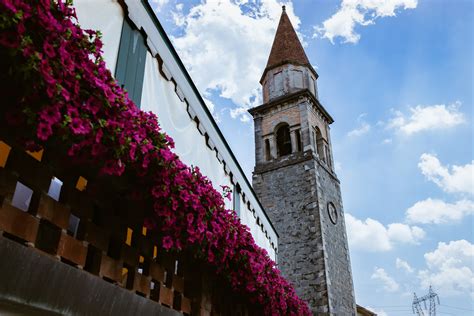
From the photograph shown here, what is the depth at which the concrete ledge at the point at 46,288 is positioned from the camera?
5.68ft

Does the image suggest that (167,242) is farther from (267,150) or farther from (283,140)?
(283,140)

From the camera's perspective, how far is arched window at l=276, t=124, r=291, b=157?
1830 centimetres

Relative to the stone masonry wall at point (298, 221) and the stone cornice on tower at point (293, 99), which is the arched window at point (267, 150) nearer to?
the stone masonry wall at point (298, 221)

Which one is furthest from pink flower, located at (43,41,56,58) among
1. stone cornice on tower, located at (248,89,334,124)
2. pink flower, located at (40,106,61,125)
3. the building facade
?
stone cornice on tower, located at (248,89,334,124)

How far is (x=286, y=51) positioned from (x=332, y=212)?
8847mm

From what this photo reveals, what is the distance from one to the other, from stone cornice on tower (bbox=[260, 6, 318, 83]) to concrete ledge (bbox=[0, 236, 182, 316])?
739 inches

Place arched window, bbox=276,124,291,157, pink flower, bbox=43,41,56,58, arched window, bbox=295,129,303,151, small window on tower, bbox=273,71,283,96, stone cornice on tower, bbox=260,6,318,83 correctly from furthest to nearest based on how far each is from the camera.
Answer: stone cornice on tower, bbox=260,6,318,83 → small window on tower, bbox=273,71,283,96 → arched window, bbox=276,124,291,157 → arched window, bbox=295,129,303,151 → pink flower, bbox=43,41,56,58

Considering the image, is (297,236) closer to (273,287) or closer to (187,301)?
(273,287)

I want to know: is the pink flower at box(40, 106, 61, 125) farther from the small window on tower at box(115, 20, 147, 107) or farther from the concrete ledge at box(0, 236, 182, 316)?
the small window on tower at box(115, 20, 147, 107)

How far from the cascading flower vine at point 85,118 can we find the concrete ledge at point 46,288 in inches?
19.8

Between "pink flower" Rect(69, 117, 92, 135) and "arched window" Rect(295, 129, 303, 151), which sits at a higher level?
"arched window" Rect(295, 129, 303, 151)

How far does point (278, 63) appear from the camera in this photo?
793 inches

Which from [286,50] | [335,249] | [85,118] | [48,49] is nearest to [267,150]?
[335,249]

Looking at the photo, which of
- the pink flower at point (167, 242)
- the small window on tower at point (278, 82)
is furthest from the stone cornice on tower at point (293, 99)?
the pink flower at point (167, 242)
